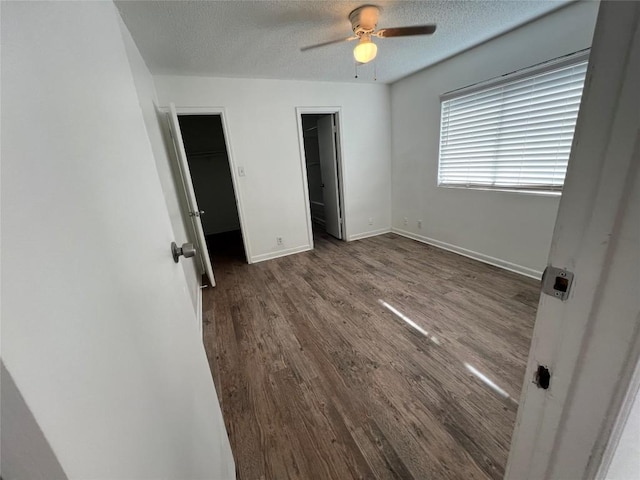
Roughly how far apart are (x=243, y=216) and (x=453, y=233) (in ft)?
9.33

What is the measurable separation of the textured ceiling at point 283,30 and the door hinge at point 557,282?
7.04 ft

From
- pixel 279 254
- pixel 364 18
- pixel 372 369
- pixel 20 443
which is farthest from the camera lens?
pixel 279 254

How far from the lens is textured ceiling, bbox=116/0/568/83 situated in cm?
176

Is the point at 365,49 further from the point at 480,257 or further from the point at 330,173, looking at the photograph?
the point at 480,257

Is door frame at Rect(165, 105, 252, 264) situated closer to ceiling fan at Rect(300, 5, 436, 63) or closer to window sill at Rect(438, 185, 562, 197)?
ceiling fan at Rect(300, 5, 436, 63)

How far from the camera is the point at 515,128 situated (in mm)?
2527

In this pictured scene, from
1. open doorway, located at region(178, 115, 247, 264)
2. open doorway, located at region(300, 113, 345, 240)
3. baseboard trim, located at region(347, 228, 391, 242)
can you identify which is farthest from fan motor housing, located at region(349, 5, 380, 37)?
open doorway, located at region(178, 115, 247, 264)

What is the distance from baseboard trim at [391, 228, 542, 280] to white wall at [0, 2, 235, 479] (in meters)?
3.23

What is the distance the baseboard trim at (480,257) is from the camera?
2.68 m

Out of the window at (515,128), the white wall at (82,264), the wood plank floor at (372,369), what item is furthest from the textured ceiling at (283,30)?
the wood plank floor at (372,369)

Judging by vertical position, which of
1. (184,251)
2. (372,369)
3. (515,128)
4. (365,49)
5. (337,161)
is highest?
(365,49)

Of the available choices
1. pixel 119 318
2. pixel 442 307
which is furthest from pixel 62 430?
pixel 442 307

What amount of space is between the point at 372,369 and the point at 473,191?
98.4 inches

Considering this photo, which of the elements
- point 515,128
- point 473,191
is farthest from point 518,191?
point 515,128
